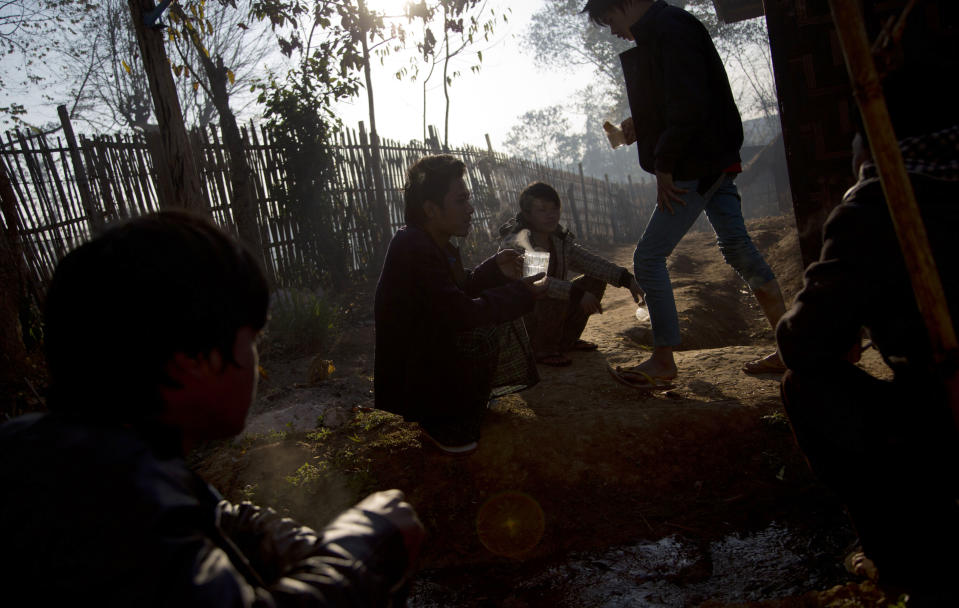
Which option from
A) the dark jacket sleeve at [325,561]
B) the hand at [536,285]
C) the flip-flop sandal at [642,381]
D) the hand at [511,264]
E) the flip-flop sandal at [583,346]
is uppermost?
the hand at [511,264]

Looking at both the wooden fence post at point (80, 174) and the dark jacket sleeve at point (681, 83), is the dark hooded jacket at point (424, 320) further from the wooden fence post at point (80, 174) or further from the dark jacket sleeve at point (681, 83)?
the wooden fence post at point (80, 174)

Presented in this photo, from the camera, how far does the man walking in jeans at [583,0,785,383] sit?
284cm

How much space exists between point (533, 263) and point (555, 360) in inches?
34.4

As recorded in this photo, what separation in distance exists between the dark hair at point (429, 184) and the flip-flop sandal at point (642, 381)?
1.35 m

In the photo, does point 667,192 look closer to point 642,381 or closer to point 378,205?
point 642,381

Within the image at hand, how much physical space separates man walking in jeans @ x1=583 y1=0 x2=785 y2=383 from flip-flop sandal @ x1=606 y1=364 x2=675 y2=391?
0.01 meters

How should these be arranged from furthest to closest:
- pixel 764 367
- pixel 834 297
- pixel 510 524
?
pixel 764 367 → pixel 510 524 → pixel 834 297

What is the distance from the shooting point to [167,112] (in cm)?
361

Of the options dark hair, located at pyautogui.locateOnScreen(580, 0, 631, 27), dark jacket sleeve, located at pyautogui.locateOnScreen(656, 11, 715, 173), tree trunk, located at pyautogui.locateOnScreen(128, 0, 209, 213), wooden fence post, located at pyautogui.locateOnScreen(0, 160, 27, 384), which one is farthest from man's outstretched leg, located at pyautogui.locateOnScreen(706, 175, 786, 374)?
wooden fence post, located at pyautogui.locateOnScreen(0, 160, 27, 384)

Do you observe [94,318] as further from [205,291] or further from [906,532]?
[906,532]

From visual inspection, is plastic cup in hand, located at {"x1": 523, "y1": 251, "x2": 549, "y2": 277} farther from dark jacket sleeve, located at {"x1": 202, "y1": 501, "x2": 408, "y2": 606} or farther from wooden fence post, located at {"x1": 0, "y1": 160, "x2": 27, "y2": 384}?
wooden fence post, located at {"x1": 0, "y1": 160, "x2": 27, "y2": 384}

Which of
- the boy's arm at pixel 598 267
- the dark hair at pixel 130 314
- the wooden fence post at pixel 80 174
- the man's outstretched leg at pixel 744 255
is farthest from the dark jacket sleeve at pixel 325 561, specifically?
the wooden fence post at pixel 80 174

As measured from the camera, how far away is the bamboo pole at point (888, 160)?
1143 mm

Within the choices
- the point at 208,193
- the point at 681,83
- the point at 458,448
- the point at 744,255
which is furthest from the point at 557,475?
the point at 208,193
